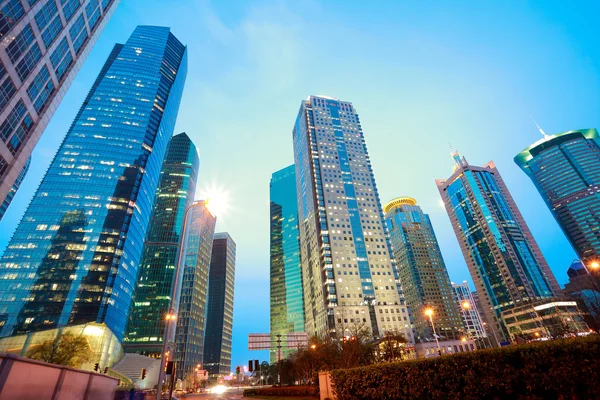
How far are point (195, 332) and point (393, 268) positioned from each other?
117997mm

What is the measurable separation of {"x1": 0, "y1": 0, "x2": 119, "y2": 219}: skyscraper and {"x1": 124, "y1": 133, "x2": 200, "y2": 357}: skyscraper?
100981 mm

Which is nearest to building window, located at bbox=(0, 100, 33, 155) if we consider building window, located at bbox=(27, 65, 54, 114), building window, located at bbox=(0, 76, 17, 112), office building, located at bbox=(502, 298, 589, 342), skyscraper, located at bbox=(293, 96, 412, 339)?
building window, located at bbox=(0, 76, 17, 112)

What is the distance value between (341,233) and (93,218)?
3761 inches

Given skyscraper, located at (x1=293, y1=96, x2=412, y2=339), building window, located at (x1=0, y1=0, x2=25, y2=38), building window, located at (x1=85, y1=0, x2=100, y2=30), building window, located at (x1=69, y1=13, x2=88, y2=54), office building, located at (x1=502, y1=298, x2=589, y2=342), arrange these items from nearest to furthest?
building window, located at (x1=0, y1=0, x2=25, y2=38) → building window, located at (x1=69, y1=13, x2=88, y2=54) → building window, located at (x1=85, y1=0, x2=100, y2=30) → skyscraper, located at (x1=293, y1=96, x2=412, y2=339) → office building, located at (x1=502, y1=298, x2=589, y2=342)

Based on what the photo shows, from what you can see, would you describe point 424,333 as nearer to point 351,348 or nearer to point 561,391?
point 351,348

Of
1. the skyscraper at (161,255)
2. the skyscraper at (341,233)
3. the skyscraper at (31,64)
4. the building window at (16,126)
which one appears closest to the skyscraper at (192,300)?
the skyscraper at (161,255)

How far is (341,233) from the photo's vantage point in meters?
133

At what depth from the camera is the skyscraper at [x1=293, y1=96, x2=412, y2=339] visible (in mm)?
120188

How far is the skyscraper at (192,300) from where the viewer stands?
15800cm

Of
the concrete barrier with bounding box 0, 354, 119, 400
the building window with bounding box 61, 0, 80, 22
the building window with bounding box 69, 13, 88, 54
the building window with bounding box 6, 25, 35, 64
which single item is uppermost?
the building window with bounding box 69, 13, 88, 54

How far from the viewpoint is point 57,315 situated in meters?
85.6

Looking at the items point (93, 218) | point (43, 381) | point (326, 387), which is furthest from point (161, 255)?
point (43, 381)

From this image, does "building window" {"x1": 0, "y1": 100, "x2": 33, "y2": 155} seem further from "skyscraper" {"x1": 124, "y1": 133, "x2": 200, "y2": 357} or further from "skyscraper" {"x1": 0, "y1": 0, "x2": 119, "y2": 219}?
"skyscraper" {"x1": 124, "y1": 133, "x2": 200, "y2": 357}

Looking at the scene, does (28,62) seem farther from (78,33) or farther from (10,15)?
(78,33)
